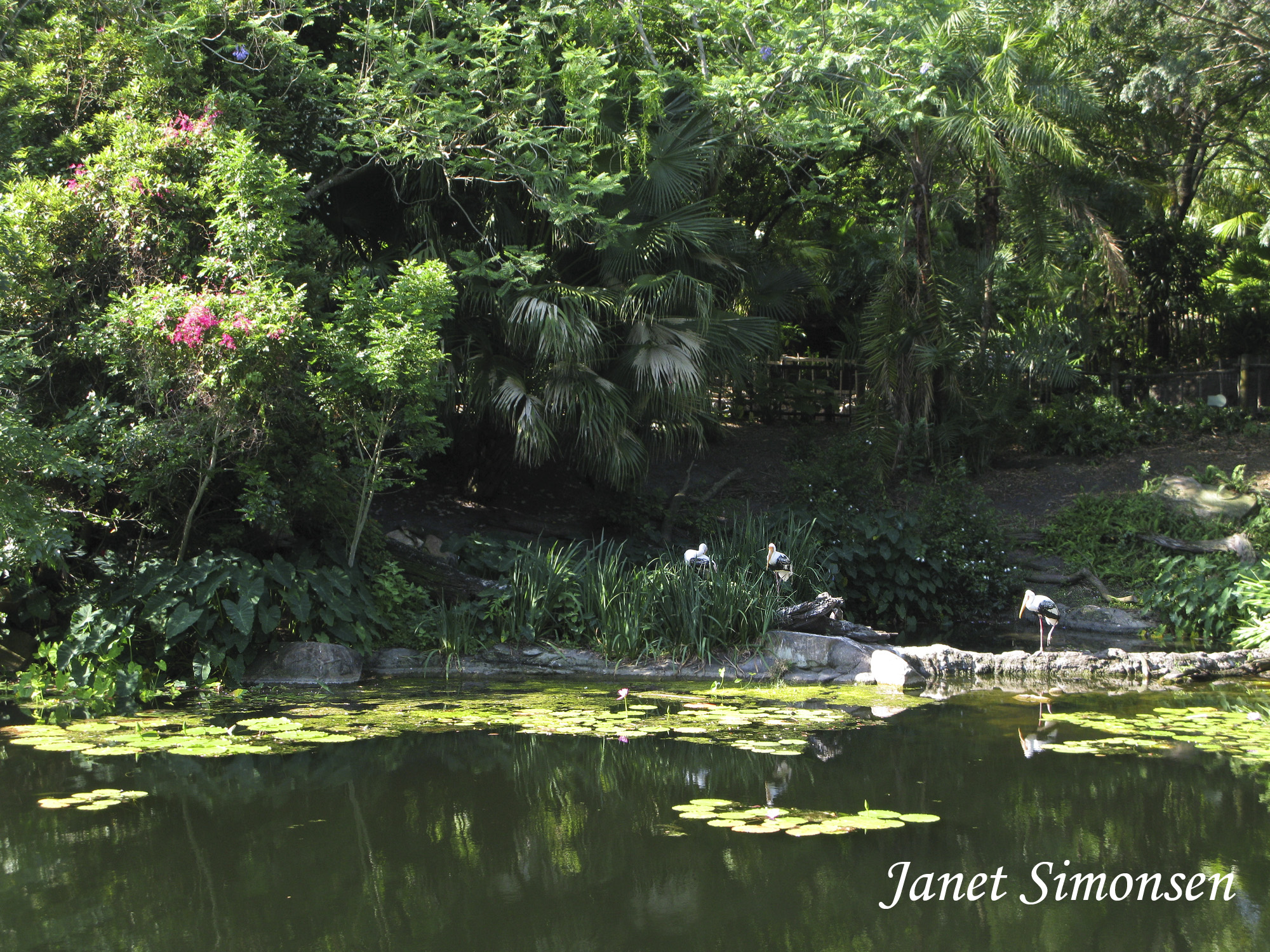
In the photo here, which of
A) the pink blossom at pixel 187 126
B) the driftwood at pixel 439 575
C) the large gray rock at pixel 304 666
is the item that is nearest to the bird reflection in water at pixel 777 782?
the large gray rock at pixel 304 666

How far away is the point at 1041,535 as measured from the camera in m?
12.4

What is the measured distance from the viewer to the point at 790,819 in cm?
405

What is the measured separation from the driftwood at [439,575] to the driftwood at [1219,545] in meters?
7.83

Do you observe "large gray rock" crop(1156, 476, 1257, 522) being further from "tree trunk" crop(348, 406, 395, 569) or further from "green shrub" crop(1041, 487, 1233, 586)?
"tree trunk" crop(348, 406, 395, 569)

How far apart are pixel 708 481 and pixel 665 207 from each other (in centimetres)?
482

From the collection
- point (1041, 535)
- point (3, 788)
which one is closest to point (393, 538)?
point (3, 788)

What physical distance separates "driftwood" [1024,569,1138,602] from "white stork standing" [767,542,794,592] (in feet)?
12.7

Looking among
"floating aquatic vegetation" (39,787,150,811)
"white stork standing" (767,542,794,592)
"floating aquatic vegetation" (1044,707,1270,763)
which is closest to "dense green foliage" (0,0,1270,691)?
"white stork standing" (767,542,794,592)

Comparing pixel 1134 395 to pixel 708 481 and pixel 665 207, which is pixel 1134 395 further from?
pixel 665 207

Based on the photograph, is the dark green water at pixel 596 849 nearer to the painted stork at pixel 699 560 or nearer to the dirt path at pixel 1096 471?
the painted stork at pixel 699 560

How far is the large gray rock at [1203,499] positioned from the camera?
1220 centimetres

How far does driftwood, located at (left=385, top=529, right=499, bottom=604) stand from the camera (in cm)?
858

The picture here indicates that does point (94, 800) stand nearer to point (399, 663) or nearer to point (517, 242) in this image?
point (399, 663)

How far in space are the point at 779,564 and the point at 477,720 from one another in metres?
3.37
